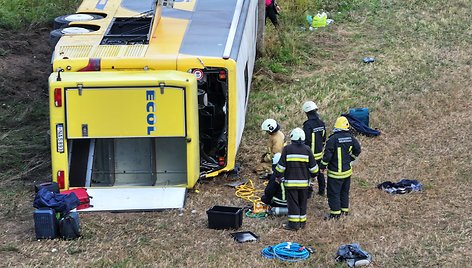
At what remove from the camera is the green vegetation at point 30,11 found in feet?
67.5

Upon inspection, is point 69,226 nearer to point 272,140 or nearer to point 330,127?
point 272,140

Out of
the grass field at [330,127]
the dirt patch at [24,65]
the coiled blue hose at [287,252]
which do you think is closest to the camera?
the coiled blue hose at [287,252]

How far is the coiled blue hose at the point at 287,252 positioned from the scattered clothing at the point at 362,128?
5.50 meters

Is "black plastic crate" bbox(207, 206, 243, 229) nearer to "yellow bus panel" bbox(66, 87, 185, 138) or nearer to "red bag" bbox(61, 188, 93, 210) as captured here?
"yellow bus panel" bbox(66, 87, 185, 138)

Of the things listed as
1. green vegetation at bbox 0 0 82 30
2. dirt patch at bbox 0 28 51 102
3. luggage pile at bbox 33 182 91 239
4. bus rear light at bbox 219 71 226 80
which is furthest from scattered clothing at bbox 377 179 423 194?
green vegetation at bbox 0 0 82 30

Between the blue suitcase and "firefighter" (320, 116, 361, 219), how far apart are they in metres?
3.55

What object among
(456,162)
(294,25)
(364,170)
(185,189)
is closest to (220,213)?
(185,189)

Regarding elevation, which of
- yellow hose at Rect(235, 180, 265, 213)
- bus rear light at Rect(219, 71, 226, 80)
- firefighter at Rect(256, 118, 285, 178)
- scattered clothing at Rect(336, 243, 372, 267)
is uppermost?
bus rear light at Rect(219, 71, 226, 80)

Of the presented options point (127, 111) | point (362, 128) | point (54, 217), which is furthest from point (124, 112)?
point (362, 128)

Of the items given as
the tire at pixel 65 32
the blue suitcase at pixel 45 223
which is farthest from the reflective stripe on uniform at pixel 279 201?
the tire at pixel 65 32

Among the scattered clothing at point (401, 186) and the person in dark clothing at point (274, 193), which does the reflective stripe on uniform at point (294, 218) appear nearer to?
the person in dark clothing at point (274, 193)

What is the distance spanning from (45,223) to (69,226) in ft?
0.95

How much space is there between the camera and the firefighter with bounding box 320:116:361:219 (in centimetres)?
1044

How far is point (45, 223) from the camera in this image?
380 inches
